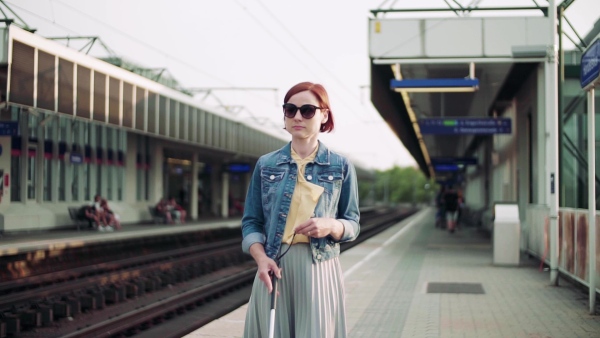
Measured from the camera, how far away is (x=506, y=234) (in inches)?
563

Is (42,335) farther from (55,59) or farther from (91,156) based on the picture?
(91,156)

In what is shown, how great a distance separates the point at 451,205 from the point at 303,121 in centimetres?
2488

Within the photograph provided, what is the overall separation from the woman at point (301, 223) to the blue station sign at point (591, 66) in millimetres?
5158

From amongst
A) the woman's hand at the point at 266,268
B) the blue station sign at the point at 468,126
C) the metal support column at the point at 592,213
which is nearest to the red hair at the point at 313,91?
the woman's hand at the point at 266,268

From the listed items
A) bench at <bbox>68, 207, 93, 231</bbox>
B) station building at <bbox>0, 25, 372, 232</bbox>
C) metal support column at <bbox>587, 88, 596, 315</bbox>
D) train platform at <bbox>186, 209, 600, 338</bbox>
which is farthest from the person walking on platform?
metal support column at <bbox>587, 88, 596, 315</bbox>

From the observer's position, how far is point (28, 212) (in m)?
23.0

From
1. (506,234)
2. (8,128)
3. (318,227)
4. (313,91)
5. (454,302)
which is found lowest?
(454,302)

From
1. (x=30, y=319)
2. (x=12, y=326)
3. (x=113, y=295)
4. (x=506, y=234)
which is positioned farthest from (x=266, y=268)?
(x=506, y=234)

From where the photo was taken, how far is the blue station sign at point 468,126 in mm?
19266

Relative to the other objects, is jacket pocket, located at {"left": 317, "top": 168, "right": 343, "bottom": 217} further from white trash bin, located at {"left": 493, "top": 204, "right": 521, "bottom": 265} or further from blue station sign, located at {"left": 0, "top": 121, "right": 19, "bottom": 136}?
blue station sign, located at {"left": 0, "top": 121, "right": 19, "bottom": 136}

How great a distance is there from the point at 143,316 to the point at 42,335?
4.76 feet

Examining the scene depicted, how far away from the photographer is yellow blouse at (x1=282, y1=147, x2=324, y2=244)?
10.3 feet

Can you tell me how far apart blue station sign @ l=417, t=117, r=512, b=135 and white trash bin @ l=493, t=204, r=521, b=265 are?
4889 millimetres

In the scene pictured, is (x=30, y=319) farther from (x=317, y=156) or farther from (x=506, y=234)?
(x=506, y=234)
